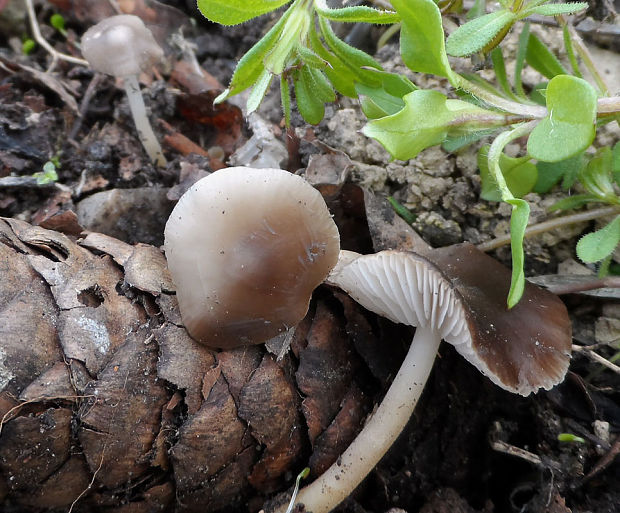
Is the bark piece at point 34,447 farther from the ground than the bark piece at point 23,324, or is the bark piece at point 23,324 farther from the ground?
the bark piece at point 23,324

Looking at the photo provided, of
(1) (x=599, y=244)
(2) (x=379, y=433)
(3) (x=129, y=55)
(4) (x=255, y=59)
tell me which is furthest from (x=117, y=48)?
(1) (x=599, y=244)

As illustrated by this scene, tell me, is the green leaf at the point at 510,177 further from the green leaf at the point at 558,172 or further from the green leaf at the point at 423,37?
the green leaf at the point at 423,37

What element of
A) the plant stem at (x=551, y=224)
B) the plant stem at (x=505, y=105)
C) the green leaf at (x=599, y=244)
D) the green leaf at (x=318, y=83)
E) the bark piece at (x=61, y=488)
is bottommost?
the bark piece at (x=61, y=488)

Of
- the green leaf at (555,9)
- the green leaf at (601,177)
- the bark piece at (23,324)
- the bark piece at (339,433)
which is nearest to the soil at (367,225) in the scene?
the bark piece at (339,433)

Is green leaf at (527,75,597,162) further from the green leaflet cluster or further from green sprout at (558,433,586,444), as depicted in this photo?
green sprout at (558,433,586,444)

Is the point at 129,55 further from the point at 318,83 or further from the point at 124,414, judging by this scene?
the point at 124,414

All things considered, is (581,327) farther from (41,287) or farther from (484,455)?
(41,287)

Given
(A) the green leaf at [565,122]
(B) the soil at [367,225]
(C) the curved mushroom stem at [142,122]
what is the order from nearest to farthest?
1. (A) the green leaf at [565,122]
2. (B) the soil at [367,225]
3. (C) the curved mushroom stem at [142,122]
